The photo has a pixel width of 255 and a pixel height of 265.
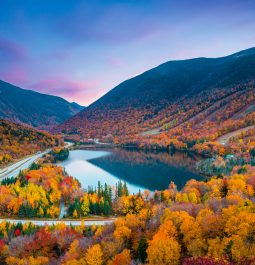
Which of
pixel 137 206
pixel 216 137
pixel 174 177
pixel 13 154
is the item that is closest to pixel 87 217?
pixel 137 206

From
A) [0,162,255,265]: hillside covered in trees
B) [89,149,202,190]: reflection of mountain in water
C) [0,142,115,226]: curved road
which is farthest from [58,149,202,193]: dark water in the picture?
[0,162,255,265]: hillside covered in trees

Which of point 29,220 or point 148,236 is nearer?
point 148,236

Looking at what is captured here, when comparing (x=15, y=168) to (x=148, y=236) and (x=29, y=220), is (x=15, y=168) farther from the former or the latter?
(x=148, y=236)

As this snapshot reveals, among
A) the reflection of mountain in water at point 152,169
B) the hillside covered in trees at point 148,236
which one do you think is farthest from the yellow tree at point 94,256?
the reflection of mountain in water at point 152,169

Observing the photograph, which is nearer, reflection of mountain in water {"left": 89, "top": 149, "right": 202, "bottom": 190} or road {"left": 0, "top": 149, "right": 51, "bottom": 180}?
reflection of mountain in water {"left": 89, "top": 149, "right": 202, "bottom": 190}

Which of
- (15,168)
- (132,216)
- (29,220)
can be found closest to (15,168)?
(15,168)

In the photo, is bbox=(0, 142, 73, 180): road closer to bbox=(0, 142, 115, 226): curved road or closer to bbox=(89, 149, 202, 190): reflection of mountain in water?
bbox=(0, 142, 115, 226): curved road

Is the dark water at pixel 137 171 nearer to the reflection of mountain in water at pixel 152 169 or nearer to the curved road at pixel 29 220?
the reflection of mountain in water at pixel 152 169

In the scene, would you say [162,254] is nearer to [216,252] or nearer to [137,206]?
[216,252]
